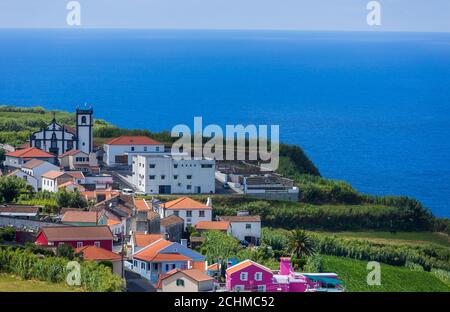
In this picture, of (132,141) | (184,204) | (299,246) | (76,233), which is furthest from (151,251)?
(132,141)

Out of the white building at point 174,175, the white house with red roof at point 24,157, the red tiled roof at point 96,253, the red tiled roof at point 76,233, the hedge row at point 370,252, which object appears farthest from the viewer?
the white house with red roof at point 24,157

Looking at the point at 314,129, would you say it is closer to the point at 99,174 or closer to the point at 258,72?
the point at 99,174

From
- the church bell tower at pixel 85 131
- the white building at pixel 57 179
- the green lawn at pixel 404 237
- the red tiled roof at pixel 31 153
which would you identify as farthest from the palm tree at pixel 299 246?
the church bell tower at pixel 85 131

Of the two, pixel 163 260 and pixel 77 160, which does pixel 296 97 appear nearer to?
pixel 77 160

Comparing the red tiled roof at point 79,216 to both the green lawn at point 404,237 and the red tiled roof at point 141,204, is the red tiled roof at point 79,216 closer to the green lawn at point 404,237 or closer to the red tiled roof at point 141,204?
the red tiled roof at point 141,204

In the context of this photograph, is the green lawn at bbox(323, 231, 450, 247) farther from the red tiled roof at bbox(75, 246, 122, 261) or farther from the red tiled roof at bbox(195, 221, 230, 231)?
the red tiled roof at bbox(75, 246, 122, 261)

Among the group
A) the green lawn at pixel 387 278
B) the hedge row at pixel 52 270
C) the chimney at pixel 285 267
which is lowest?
the green lawn at pixel 387 278
